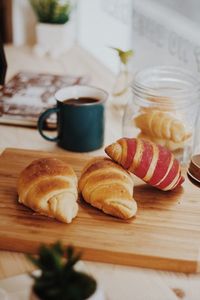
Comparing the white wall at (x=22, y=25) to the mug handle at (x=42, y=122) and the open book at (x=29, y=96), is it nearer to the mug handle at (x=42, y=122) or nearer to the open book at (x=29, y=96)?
the open book at (x=29, y=96)

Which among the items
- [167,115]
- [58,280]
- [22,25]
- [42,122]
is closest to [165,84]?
[167,115]

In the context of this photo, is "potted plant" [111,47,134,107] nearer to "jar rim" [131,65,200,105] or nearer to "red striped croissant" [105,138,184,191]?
"jar rim" [131,65,200,105]

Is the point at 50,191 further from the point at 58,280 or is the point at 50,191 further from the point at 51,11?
the point at 51,11

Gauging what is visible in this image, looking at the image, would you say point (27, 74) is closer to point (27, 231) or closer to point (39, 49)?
point (39, 49)

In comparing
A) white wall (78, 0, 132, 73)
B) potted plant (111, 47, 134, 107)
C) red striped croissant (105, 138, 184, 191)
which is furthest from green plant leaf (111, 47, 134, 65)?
→ white wall (78, 0, 132, 73)

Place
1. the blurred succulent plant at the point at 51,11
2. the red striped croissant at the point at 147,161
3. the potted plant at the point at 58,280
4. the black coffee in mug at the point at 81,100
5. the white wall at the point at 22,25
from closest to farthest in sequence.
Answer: the potted plant at the point at 58,280, the red striped croissant at the point at 147,161, the black coffee in mug at the point at 81,100, the blurred succulent plant at the point at 51,11, the white wall at the point at 22,25

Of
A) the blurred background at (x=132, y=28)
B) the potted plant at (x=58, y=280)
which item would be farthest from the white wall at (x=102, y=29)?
the potted plant at (x=58, y=280)
